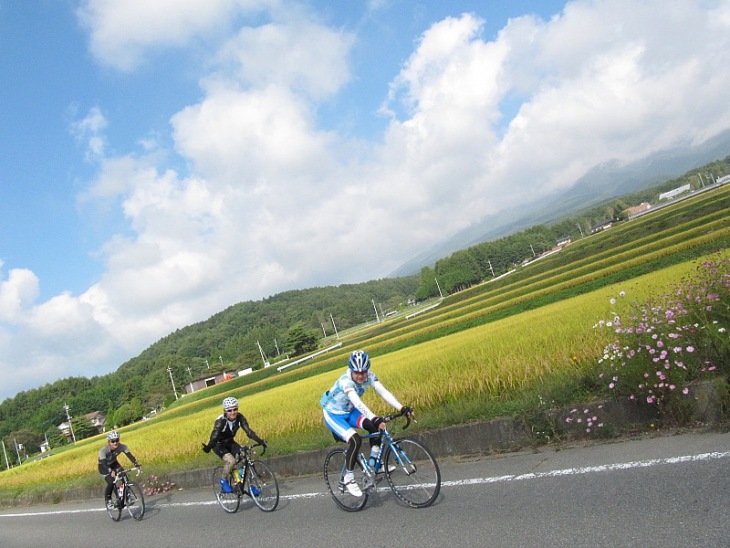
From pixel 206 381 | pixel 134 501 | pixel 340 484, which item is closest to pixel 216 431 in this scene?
pixel 340 484

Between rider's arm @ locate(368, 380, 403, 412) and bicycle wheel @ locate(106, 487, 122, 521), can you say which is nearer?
rider's arm @ locate(368, 380, 403, 412)

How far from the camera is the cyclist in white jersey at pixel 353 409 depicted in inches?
227

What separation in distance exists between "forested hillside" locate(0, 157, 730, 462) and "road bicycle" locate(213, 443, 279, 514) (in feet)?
241

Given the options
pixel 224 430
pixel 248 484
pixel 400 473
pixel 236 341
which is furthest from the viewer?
pixel 236 341

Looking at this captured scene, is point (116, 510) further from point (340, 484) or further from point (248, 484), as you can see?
point (340, 484)

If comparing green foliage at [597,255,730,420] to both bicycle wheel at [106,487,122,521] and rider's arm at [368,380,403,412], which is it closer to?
rider's arm at [368,380,403,412]

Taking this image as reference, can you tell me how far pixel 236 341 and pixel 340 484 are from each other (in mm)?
147459

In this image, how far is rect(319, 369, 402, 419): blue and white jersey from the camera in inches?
226

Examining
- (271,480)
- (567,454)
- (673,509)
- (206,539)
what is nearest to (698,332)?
(567,454)

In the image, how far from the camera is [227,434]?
8312 millimetres

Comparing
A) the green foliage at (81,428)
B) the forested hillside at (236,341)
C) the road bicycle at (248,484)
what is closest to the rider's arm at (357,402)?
the road bicycle at (248,484)

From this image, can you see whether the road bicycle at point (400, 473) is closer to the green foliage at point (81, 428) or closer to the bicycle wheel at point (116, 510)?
the bicycle wheel at point (116, 510)

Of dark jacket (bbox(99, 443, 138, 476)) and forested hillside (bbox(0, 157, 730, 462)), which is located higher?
forested hillside (bbox(0, 157, 730, 462))

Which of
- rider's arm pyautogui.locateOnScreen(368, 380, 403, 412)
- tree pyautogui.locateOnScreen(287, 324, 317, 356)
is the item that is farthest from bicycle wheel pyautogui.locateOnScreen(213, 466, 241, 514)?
tree pyautogui.locateOnScreen(287, 324, 317, 356)
